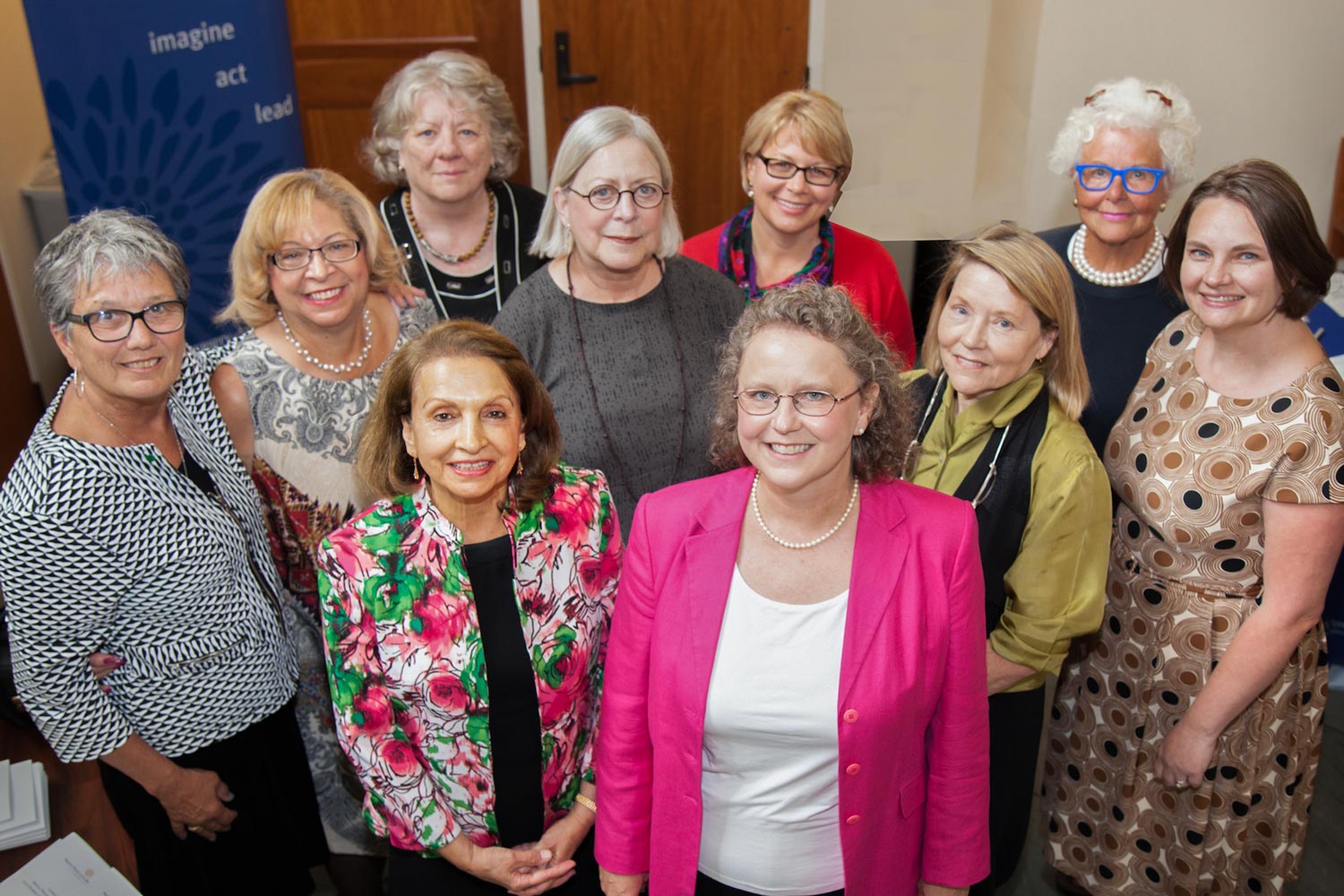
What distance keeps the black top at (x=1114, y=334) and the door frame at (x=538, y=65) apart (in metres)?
2.51

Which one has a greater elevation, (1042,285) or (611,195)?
(611,195)

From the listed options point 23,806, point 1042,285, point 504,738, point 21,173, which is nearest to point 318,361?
point 504,738

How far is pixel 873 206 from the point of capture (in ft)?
9.88

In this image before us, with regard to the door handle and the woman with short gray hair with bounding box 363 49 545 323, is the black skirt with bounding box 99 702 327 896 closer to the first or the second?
the woman with short gray hair with bounding box 363 49 545 323

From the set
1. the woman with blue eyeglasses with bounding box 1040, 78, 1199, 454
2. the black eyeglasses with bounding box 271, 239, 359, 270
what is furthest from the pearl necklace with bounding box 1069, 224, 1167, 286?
the black eyeglasses with bounding box 271, 239, 359, 270

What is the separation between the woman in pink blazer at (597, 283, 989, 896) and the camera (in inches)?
65.9

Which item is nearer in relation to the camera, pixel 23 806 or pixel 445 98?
pixel 23 806

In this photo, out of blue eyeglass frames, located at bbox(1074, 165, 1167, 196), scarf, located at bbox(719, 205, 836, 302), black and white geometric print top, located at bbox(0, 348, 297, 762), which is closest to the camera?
black and white geometric print top, located at bbox(0, 348, 297, 762)

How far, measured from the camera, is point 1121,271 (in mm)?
2688

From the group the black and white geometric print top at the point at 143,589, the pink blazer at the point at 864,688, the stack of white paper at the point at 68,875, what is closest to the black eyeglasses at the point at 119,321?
the black and white geometric print top at the point at 143,589

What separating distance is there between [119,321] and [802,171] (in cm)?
163

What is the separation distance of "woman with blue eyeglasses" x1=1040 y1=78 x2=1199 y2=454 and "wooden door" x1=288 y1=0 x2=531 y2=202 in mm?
2920

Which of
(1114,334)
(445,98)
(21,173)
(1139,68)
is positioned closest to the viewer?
(1114,334)

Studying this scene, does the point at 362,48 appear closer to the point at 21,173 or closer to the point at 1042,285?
the point at 21,173
